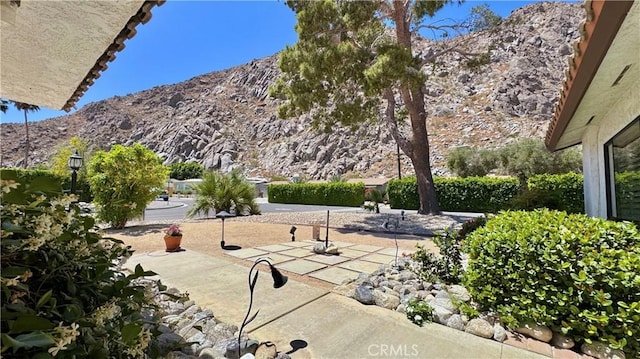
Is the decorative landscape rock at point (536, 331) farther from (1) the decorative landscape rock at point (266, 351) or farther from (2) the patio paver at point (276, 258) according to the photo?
(2) the patio paver at point (276, 258)

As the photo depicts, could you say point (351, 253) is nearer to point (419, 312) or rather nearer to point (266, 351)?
point (419, 312)

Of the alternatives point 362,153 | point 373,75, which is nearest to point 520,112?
point 362,153

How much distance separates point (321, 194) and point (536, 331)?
21854 millimetres

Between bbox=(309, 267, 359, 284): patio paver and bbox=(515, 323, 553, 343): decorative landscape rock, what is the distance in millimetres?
2264

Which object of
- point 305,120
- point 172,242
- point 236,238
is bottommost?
point 236,238

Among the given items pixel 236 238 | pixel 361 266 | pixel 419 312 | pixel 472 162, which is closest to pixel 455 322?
pixel 419 312

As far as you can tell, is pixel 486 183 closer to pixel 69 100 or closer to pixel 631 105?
pixel 631 105

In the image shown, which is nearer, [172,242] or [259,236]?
[172,242]

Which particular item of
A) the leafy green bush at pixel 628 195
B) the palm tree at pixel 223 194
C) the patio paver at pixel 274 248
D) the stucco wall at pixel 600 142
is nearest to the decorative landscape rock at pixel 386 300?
the patio paver at pixel 274 248

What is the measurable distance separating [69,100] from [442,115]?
56.2 m

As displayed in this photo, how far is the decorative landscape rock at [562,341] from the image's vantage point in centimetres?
263

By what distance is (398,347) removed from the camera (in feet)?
8.60

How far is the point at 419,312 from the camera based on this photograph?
Result: 3.14 metres

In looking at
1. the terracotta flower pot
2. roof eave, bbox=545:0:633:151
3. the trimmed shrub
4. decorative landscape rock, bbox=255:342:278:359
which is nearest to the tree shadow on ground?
the terracotta flower pot
